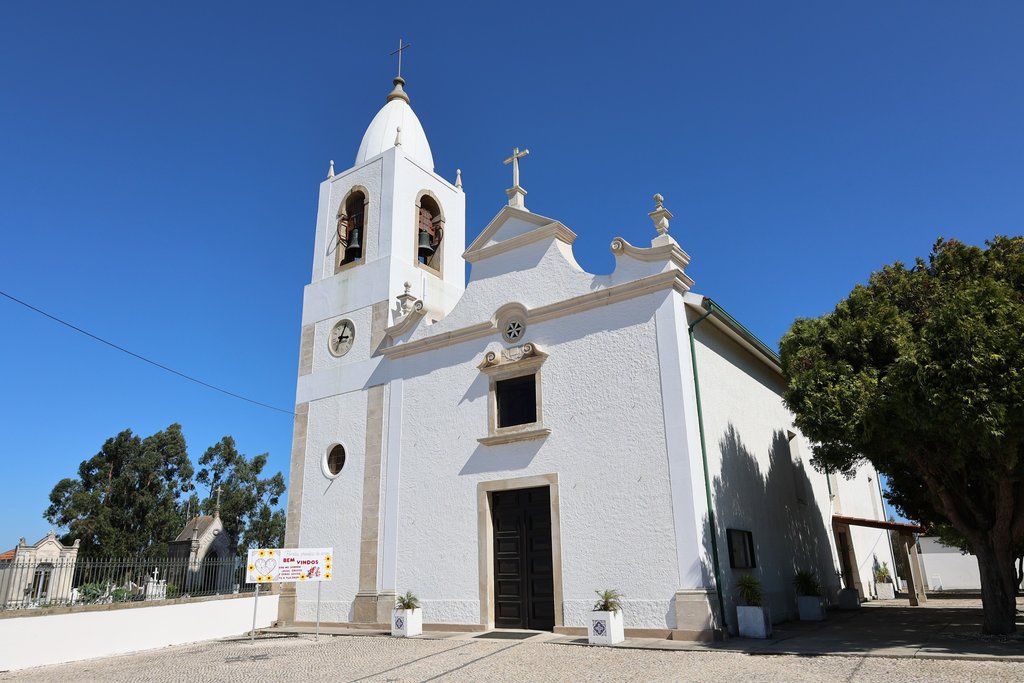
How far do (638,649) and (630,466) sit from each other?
300 cm

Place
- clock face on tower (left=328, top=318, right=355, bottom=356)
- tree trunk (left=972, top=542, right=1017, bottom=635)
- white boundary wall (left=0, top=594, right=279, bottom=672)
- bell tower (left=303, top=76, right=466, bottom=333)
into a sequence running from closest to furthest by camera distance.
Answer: tree trunk (left=972, top=542, right=1017, bottom=635) → white boundary wall (left=0, top=594, right=279, bottom=672) → clock face on tower (left=328, top=318, right=355, bottom=356) → bell tower (left=303, top=76, right=466, bottom=333)

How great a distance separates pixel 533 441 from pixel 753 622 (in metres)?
4.88

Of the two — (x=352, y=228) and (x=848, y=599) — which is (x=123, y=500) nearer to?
(x=352, y=228)

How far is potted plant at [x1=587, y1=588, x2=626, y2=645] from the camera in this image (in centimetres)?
1077

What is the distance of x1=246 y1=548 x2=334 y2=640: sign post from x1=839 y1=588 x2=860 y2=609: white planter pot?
488 inches

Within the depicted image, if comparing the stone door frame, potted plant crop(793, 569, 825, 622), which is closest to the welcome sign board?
the stone door frame

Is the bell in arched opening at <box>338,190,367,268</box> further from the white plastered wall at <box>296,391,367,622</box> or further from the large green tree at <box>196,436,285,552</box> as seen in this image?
the large green tree at <box>196,436,285,552</box>

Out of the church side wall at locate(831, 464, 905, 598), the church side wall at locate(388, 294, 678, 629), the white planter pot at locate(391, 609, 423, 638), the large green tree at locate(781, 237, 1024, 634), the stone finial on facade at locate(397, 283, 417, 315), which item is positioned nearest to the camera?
the large green tree at locate(781, 237, 1024, 634)

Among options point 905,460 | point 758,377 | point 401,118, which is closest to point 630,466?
point 905,460

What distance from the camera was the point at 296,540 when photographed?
54.0 ft

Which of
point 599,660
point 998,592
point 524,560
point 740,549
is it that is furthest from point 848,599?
point 599,660

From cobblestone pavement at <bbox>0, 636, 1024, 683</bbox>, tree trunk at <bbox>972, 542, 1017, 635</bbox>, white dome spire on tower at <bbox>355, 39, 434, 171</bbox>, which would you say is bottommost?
cobblestone pavement at <bbox>0, 636, 1024, 683</bbox>

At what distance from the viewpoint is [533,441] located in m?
13.3

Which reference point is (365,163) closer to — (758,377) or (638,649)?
(758,377)
